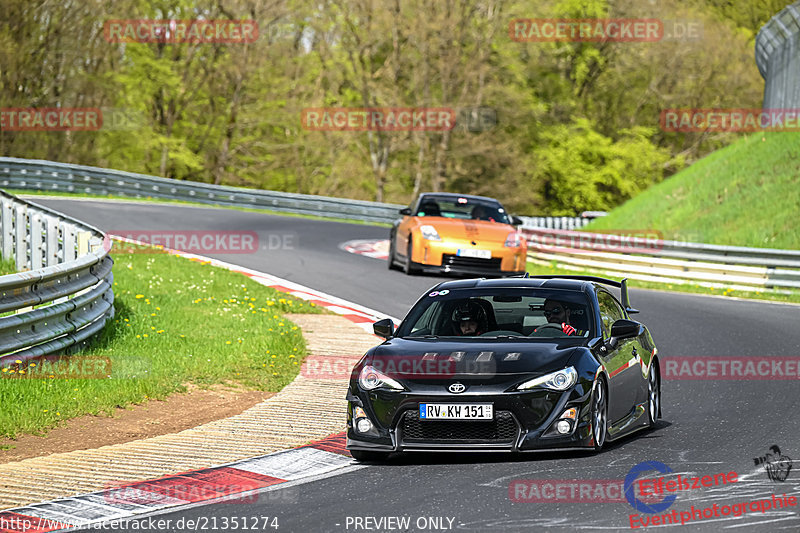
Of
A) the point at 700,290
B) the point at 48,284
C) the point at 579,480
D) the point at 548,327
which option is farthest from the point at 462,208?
A: the point at 579,480

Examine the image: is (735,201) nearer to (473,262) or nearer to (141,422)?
(473,262)

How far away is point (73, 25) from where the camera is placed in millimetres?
48781

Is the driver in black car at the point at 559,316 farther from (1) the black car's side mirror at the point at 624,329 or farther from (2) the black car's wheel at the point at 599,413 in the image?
(2) the black car's wheel at the point at 599,413

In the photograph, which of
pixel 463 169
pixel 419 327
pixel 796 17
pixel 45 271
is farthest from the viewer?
pixel 463 169

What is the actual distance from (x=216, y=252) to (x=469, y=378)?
16.7m

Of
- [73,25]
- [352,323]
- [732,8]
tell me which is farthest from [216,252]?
[732,8]

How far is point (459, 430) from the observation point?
7547mm

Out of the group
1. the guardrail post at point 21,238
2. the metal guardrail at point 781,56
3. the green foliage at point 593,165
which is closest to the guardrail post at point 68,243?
the guardrail post at point 21,238

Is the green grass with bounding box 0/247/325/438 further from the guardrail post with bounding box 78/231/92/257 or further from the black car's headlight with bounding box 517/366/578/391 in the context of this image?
the black car's headlight with bounding box 517/366/578/391

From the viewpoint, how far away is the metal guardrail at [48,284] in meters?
9.82

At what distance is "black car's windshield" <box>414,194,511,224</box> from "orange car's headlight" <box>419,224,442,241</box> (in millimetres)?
786

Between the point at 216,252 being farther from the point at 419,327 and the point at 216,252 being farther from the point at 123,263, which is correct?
the point at 419,327

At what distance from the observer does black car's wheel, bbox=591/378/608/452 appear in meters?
7.71

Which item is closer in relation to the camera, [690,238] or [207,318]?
[207,318]
